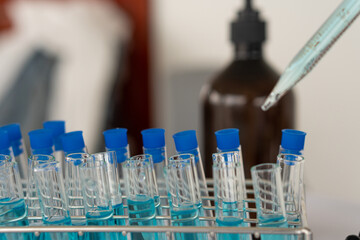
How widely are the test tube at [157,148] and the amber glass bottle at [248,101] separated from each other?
0.62 feet

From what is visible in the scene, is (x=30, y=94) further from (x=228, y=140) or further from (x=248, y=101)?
(x=228, y=140)

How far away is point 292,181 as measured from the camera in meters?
0.23

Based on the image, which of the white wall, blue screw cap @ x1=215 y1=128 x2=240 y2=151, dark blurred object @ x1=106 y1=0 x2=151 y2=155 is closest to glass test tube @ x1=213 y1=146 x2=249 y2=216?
blue screw cap @ x1=215 y1=128 x2=240 y2=151

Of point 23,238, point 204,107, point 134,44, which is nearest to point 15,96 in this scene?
point 134,44

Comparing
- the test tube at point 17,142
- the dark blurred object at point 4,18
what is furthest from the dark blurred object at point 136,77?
the test tube at point 17,142

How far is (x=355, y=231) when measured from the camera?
0.95ft

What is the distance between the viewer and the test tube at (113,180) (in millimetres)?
242

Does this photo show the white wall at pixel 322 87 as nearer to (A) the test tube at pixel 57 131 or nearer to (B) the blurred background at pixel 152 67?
(B) the blurred background at pixel 152 67

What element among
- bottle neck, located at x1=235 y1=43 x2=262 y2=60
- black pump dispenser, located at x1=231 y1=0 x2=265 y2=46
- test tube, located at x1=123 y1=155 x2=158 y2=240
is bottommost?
test tube, located at x1=123 y1=155 x2=158 y2=240

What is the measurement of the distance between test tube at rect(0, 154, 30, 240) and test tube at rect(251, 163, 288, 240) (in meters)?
0.12

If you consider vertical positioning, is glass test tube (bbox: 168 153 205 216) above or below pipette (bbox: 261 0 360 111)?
below

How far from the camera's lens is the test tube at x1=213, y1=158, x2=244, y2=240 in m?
0.23

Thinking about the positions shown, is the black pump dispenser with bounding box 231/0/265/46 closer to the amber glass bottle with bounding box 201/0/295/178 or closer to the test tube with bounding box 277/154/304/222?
the amber glass bottle with bounding box 201/0/295/178

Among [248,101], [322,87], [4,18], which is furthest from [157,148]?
[4,18]
